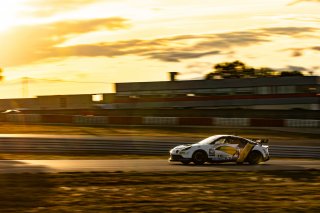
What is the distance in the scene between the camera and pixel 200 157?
21516 mm

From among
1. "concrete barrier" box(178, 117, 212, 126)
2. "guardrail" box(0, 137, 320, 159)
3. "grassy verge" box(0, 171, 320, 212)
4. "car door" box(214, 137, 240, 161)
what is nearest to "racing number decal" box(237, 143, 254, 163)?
"car door" box(214, 137, 240, 161)

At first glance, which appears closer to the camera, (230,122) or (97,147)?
(97,147)

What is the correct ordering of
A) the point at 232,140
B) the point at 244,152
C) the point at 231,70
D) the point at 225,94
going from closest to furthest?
the point at 232,140
the point at 244,152
the point at 225,94
the point at 231,70

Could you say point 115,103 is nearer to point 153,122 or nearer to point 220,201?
point 153,122

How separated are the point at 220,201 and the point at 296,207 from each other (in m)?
1.46

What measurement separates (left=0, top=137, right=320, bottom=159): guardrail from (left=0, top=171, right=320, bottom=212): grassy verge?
445 inches

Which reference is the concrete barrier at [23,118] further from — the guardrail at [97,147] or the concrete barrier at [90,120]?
the guardrail at [97,147]

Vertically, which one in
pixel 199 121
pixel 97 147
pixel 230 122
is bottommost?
pixel 97 147

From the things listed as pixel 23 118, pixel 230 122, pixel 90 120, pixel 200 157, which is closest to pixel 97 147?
pixel 200 157

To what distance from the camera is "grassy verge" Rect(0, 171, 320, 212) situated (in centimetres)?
1145

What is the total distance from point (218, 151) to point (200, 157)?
25.5 inches

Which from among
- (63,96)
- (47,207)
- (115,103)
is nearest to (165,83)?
(115,103)

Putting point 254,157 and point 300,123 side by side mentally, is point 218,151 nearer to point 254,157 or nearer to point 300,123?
point 254,157

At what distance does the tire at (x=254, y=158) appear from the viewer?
22141 mm
